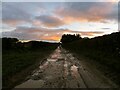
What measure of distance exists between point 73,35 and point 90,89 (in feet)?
456

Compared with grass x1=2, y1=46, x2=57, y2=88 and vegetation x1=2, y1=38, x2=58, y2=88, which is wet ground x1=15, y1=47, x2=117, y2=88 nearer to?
grass x1=2, y1=46, x2=57, y2=88

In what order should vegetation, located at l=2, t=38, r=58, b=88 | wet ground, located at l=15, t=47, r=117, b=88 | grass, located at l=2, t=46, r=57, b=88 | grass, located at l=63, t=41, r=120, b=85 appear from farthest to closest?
grass, located at l=63, t=41, r=120, b=85, vegetation, located at l=2, t=38, r=58, b=88, grass, located at l=2, t=46, r=57, b=88, wet ground, located at l=15, t=47, r=117, b=88

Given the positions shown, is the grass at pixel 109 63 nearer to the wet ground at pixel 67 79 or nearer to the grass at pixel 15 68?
the wet ground at pixel 67 79

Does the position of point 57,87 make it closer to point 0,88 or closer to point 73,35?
point 0,88

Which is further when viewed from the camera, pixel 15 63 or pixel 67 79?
pixel 15 63

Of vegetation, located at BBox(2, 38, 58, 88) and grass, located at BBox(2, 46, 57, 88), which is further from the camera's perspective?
vegetation, located at BBox(2, 38, 58, 88)

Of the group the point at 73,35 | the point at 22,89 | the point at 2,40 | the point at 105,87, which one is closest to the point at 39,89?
the point at 22,89

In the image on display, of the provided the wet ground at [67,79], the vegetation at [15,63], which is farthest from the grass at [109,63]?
the vegetation at [15,63]

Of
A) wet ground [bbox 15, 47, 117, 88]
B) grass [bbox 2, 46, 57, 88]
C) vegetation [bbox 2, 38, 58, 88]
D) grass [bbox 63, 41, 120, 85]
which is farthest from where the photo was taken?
grass [bbox 63, 41, 120, 85]

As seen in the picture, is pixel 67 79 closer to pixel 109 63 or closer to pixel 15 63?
pixel 109 63

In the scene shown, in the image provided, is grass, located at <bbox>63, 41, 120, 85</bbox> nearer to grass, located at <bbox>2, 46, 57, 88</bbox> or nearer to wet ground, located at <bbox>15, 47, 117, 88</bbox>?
wet ground, located at <bbox>15, 47, 117, 88</bbox>

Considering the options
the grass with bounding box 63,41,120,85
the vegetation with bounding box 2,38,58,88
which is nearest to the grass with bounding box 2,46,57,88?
the vegetation with bounding box 2,38,58,88

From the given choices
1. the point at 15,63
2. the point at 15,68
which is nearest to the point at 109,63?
the point at 15,68

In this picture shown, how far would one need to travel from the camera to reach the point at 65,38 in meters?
154
